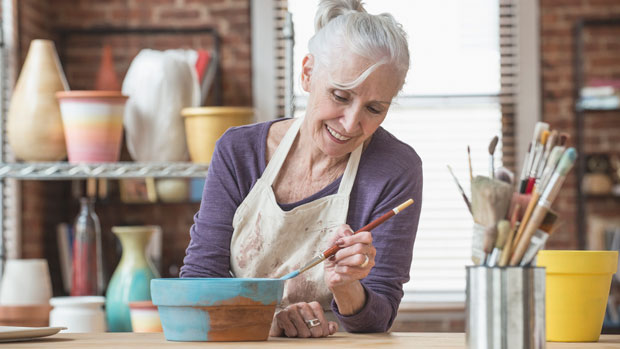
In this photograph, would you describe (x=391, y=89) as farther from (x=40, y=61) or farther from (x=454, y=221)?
(x=454, y=221)

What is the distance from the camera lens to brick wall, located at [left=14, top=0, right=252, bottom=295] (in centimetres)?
443

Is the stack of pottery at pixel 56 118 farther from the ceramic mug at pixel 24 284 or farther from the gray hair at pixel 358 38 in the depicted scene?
the gray hair at pixel 358 38

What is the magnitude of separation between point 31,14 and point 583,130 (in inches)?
113

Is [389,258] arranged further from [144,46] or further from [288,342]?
[144,46]

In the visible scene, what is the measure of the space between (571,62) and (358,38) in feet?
9.98

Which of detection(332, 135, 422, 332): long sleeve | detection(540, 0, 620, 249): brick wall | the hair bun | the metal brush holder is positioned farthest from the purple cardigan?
detection(540, 0, 620, 249): brick wall

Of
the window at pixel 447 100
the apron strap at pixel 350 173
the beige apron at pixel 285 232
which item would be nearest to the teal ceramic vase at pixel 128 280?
the beige apron at pixel 285 232

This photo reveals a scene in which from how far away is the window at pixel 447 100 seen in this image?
4.50m

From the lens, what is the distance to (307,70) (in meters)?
1.90

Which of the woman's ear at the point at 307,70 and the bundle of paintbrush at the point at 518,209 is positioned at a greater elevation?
the woman's ear at the point at 307,70

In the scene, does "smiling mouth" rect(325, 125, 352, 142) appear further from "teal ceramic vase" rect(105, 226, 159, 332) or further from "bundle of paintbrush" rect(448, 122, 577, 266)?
"teal ceramic vase" rect(105, 226, 159, 332)

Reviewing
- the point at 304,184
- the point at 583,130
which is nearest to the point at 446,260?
the point at 583,130

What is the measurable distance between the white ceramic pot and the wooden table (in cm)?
130

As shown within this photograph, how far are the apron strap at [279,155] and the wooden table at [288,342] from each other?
1.71 feet
